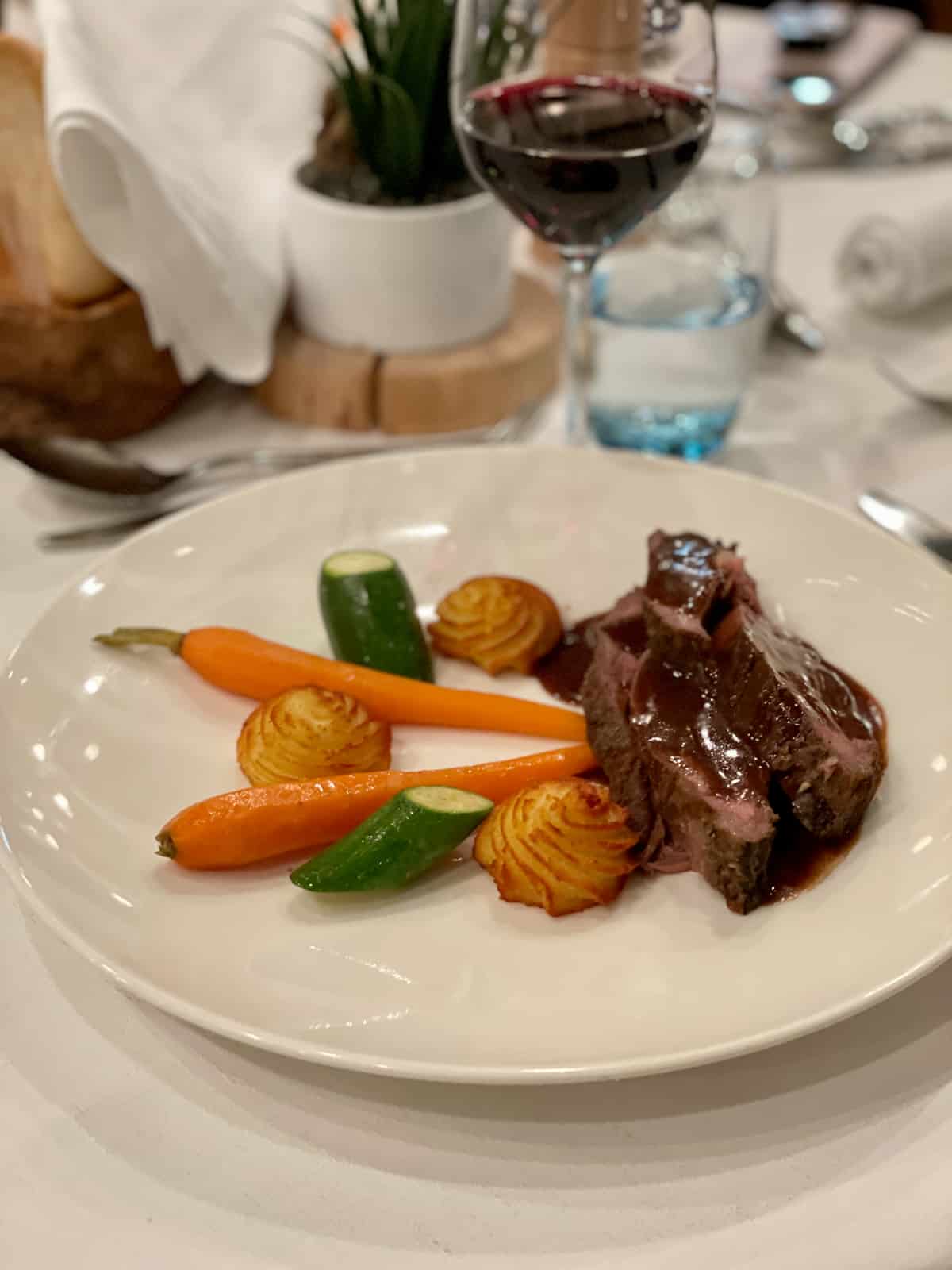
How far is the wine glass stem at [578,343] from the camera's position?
1.83 metres

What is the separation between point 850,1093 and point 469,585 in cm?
75

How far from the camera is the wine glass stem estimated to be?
1829mm

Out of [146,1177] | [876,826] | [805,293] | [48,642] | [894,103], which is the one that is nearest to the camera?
[146,1177]

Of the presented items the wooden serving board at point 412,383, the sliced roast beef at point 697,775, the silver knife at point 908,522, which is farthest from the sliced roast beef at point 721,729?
the wooden serving board at point 412,383

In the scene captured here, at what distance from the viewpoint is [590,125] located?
1650 millimetres

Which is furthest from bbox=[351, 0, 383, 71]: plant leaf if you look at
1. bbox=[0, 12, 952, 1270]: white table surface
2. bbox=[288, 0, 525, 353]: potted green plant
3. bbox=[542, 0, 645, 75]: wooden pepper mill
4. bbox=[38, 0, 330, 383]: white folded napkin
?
bbox=[0, 12, 952, 1270]: white table surface

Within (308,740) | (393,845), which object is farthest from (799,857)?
(308,740)

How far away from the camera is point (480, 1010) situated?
1.04 metres

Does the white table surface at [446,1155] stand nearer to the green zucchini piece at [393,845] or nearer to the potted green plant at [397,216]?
the green zucchini piece at [393,845]

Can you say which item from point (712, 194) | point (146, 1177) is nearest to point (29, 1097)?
point (146, 1177)

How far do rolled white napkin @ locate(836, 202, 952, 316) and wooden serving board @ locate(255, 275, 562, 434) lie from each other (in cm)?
64

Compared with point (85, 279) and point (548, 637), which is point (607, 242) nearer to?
point (548, 637)

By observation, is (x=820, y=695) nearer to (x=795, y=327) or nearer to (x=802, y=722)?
(x=802, y=722)

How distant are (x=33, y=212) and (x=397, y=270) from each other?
A: 0.62 metres
